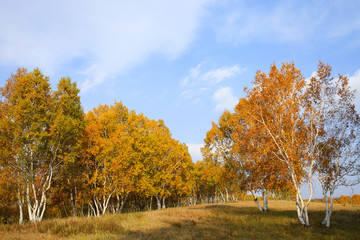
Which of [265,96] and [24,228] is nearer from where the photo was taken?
[24,228]

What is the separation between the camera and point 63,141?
86.5ft

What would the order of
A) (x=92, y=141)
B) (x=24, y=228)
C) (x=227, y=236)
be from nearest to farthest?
(x=227, y=236)
(x=24, y=228)
(x=92, y=141)

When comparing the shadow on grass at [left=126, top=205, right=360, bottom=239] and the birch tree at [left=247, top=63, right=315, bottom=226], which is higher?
the birch tree at [left=247, top=63, right=315, bottom=226]

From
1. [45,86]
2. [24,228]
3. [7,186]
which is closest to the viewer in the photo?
[24,228]

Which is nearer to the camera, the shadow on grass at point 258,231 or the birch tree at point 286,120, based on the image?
the shadow on grass at point 258,231

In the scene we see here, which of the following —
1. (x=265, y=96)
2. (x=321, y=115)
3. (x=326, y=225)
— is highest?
(x=265, y=96)

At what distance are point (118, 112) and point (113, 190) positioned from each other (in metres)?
15.3

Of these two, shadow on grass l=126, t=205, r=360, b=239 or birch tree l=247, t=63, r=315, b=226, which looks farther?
birch tree l=247, t=63, r=315, b=226

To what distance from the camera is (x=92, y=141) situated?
33.2 metres

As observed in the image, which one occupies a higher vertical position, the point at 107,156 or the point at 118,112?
the point at 118,112

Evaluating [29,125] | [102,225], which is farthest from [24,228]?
[29,125]

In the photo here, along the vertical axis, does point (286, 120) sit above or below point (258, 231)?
above

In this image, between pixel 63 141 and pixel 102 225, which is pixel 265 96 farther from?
pixel 63 141

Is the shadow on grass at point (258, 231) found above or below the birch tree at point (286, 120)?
below
